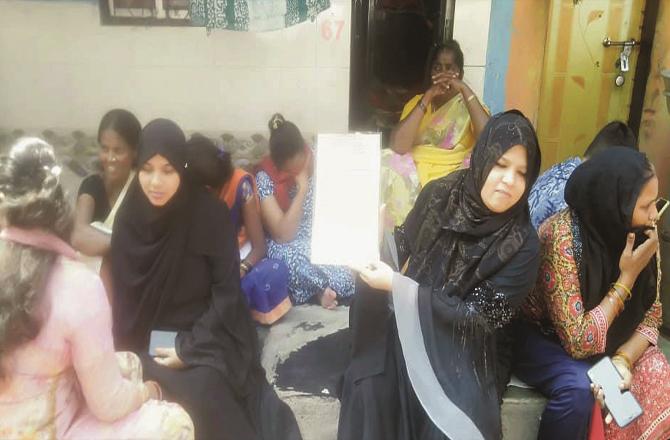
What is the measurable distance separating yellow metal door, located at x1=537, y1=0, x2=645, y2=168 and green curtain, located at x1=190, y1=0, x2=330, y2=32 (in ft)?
4.79

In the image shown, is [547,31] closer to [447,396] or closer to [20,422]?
[447,396]

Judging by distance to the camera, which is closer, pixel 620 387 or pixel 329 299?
pixel 620 387

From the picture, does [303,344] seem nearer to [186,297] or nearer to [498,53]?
[186,297]

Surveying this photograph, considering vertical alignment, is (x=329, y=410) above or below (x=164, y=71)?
below

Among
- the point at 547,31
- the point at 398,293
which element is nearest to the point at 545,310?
the point at 398,293

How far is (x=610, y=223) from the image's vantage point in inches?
75.9

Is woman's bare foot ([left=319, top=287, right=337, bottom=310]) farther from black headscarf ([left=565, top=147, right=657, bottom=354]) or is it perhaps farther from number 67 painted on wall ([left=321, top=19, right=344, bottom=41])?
number 67 painted on wall ([left=321, top=19, right=344, bottom=41])

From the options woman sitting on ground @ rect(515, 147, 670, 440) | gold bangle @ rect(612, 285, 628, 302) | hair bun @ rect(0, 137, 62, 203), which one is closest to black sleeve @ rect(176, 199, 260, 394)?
hair bun @ rect(0, 137, 62, 203)

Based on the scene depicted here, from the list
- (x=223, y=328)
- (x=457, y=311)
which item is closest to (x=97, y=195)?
(x=223, y=328)

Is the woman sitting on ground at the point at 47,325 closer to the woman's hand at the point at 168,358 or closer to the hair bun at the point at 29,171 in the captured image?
the hair bun at the point at 29,171

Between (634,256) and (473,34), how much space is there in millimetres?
1712

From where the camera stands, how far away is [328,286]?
2621mm

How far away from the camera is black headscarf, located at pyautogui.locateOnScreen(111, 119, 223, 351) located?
1.86 meters

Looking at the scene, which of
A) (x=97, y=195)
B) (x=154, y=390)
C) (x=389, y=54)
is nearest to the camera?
(x=154, y=390)
